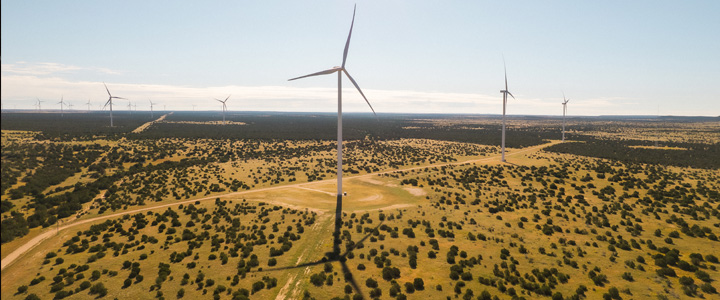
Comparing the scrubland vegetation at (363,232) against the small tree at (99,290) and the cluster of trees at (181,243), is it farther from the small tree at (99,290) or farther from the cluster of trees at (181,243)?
the cluster of trees at (181,243)

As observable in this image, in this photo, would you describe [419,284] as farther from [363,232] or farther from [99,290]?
[99,290]

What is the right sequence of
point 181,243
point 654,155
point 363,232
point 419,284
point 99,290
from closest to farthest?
point 99,290 → point 419,284 → point 181,243 → point 363,232 → point 654,155

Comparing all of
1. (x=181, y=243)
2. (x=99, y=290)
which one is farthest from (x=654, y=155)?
(x=99, y=290)

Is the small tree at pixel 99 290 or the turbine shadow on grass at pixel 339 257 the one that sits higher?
the turbine shadow on grass at pixel 339 257

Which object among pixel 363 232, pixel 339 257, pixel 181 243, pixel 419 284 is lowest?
pixel 419 284

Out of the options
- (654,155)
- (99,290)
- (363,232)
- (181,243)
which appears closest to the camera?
(99,290)

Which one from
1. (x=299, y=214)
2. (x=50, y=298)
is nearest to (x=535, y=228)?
(x=299, y=214)

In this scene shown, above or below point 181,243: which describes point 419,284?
below

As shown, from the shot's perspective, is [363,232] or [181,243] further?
[363,232]

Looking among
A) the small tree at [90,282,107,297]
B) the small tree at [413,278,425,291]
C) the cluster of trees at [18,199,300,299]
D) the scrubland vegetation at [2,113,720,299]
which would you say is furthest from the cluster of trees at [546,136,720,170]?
the small tree at [90,282,107,297]

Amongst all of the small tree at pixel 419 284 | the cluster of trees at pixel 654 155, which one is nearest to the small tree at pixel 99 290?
the small tree at pixel 419 284
